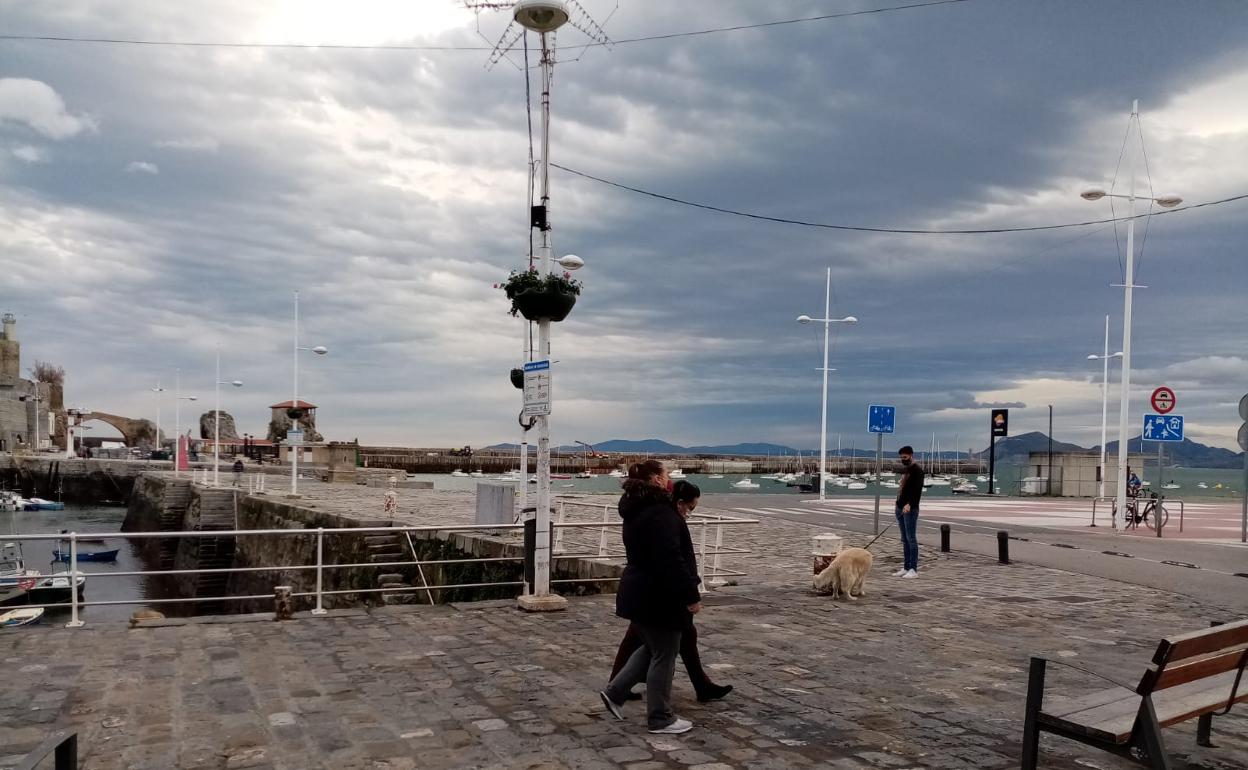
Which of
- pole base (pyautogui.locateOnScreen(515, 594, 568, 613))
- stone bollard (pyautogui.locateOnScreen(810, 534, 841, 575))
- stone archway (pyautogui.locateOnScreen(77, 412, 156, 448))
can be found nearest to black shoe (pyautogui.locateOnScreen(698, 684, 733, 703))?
pole base (pyautogui.locateOnScreen(515, 594, 568, 613))

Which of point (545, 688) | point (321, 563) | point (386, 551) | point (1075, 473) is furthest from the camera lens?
point (1075, 473)

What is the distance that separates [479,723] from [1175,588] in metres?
11.9

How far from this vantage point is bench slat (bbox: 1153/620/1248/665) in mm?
4398

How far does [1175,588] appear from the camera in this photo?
13.3m

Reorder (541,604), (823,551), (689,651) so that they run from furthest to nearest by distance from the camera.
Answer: (823,551) < (541,604) < (689,651)

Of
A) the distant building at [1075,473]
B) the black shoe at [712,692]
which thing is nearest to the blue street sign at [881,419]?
the black shoe at [712,692]

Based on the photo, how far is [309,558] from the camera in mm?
26344

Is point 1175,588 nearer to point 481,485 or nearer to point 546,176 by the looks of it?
point 546,176

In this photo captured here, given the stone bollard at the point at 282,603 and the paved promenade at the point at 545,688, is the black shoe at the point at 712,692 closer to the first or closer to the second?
the paved promenade at the point at 545,688

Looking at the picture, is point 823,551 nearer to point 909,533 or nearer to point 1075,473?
point 909,533

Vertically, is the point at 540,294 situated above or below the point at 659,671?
above

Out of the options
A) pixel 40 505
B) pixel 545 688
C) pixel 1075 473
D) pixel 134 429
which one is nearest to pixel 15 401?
pixel 134 429

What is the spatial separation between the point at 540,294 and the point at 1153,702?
6.85 metres

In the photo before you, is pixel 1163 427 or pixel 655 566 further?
pixel 1163 427
